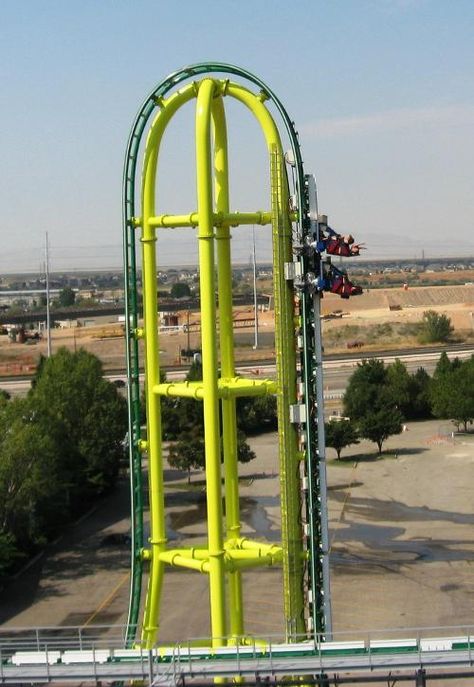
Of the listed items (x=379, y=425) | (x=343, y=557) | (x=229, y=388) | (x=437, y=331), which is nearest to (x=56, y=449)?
(x=343, y=557)

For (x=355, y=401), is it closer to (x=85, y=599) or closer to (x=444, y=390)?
(x=444, y=390)

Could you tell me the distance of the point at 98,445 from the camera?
39.6 metres

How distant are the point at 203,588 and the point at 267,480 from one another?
513 inches

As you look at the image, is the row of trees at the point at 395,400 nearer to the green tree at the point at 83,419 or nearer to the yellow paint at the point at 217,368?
the green tree at the point at 83,419

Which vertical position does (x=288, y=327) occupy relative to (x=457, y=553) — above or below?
above

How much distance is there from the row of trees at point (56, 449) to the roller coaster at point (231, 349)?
10473 millimetres

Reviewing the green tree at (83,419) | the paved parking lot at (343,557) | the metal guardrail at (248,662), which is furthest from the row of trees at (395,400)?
the metal guardrail at (248,662)

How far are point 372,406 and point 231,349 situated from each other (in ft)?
91.9

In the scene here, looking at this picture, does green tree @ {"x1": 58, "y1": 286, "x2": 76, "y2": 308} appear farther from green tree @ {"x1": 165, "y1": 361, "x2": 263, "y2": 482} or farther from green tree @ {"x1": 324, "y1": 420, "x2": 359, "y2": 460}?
green tree @ {"x1": 324, "y1": 420, "x2": 359, "y2": 460}

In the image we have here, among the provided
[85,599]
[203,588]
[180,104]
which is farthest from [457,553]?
[180,104]

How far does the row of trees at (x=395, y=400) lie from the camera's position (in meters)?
46.4

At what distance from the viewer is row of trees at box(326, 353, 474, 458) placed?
152 ft

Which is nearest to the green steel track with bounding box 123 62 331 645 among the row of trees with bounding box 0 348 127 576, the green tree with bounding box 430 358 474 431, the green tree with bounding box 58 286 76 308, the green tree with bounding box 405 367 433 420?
the row of trees with bounding box 0 348 127 576

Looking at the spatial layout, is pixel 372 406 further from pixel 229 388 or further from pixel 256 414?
pixel 229 388
